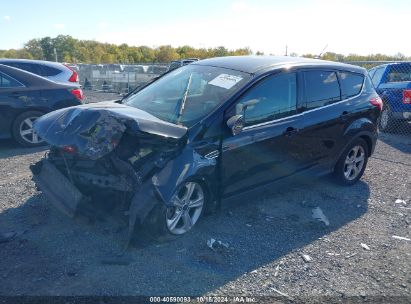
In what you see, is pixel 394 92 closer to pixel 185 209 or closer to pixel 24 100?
pixel 185 209

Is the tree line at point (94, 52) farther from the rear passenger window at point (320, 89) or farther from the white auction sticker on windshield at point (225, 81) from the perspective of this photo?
the white auction sticker on windshield at point (225, 81)

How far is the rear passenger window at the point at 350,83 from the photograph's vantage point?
17.4 ft

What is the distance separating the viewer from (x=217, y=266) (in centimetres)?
345

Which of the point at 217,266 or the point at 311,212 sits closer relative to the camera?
the point at 217,266

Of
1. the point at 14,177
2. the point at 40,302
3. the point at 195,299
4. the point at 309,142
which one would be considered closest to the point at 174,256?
the point at 195,299

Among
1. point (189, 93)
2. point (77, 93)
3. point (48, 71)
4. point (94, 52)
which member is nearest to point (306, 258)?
point (189, 93)

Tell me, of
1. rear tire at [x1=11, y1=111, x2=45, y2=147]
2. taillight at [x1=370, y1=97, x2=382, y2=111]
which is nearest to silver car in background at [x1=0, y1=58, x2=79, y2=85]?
rear tire at [x1=11, y1=111, x2=45, y2=147]

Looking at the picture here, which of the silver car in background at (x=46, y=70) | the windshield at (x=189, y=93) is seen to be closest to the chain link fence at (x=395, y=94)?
the windshield at (x=189, y=93)

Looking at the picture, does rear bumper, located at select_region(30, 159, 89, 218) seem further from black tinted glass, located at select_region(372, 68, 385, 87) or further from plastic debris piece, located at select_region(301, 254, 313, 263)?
black tinted glass, located at select_region(372, 68, 385, 87)

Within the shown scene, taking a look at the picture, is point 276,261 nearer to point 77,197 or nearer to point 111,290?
point 111,290

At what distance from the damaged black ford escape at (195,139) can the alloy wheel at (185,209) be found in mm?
11

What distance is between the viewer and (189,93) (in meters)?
4.40

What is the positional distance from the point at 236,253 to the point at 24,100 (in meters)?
5.36

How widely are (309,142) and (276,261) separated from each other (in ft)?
5.93
